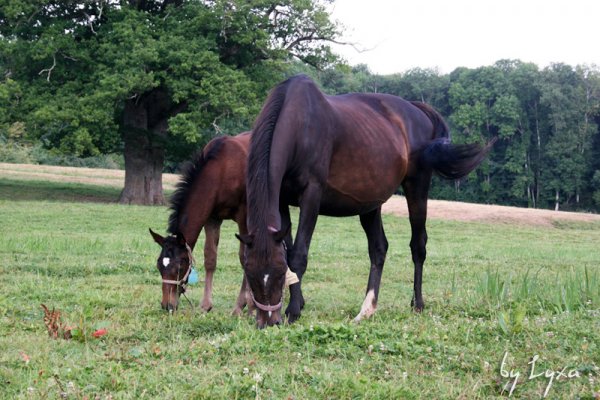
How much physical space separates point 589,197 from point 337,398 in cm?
5929

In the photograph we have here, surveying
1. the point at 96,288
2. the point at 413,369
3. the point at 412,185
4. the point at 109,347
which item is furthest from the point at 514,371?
the point at 96,288

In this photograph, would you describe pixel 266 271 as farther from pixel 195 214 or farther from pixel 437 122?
pixel 437 122

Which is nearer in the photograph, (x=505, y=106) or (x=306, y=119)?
(x=306, y=119)

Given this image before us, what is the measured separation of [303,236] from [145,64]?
784 inches

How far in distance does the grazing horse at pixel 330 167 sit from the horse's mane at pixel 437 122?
0.01m

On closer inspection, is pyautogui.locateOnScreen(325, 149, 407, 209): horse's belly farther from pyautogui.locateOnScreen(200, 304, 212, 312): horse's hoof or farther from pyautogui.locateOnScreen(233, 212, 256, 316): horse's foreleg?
pyautogui.locateOnScreen(200, 304, 212, 312): horse's hoof

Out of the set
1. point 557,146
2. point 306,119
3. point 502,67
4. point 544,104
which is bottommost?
point 306,119

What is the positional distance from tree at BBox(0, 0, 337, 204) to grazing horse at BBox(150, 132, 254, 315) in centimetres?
1656

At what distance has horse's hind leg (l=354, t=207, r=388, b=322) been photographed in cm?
715

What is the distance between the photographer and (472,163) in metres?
8.12

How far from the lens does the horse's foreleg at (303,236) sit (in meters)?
6.15

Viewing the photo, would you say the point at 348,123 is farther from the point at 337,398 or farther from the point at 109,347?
the point at 337,398

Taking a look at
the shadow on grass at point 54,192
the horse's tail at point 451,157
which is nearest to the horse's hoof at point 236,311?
the horse's tail at point 451,157

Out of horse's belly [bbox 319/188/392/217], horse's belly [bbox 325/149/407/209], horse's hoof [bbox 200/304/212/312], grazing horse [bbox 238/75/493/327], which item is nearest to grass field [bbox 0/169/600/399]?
horse's hoof [bbox 200/304/212/312]
